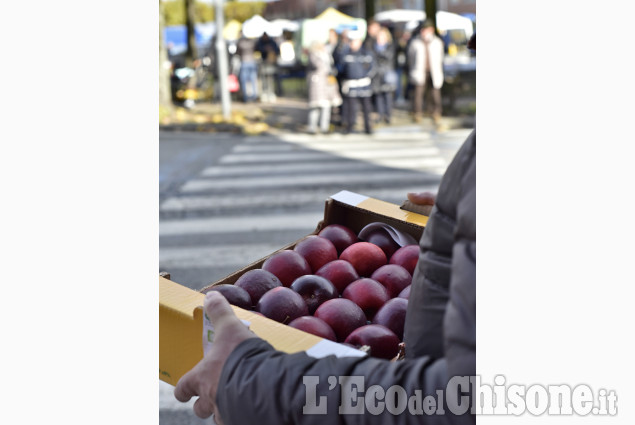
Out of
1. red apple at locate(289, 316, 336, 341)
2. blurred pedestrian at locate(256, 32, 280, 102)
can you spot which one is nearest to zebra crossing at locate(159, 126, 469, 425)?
red apple at locate(289, 316, 336, 341)

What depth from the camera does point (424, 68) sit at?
14.4 metres

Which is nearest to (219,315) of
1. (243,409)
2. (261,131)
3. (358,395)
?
(243,409)

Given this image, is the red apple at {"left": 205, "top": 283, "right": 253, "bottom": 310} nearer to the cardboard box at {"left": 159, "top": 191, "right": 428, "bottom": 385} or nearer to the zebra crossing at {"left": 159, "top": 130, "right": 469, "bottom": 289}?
the cardboard box at {"left": 159, "top": 191, "right": 428, "bottom": 385}

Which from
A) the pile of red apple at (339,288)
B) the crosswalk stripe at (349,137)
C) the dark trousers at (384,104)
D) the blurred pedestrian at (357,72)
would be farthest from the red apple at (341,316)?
the dark trousers at (384,104)

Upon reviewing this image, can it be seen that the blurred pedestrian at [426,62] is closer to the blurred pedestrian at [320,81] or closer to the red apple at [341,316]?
the blurred pedestrian at [320,81]

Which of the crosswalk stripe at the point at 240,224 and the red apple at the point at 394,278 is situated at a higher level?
the red apple at the point at 394,278

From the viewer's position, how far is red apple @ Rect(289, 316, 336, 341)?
2096 mm

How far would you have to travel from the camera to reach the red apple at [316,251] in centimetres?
271

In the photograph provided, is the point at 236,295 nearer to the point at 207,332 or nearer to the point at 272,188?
the point at 207,332

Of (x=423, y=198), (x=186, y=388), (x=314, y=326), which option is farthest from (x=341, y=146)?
(x=186, y=388)

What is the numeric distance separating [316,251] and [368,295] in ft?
1.24

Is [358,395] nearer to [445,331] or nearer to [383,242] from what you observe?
[445,331]

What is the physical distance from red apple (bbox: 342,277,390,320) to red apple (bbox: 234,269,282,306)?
10.2 inches

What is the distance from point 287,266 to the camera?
8.49 feet
